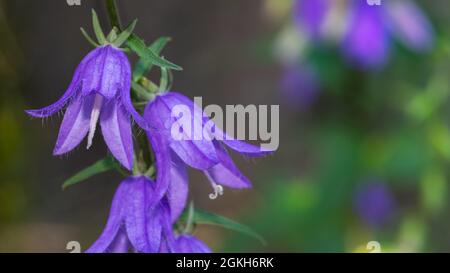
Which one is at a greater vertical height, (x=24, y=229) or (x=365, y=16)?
(x=365, y=16)

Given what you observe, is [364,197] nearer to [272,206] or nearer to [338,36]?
[272,206]

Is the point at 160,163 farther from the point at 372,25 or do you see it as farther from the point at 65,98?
the point at 372,25

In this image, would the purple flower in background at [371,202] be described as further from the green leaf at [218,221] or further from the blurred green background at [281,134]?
the green leaf at [218,221]

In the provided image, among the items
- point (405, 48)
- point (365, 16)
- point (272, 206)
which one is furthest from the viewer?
point (272, 206)

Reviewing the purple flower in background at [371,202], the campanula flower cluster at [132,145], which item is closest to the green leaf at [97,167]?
the campanula flower cluster at [132,145]

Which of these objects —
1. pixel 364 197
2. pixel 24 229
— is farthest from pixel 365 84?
pixel 24 229
